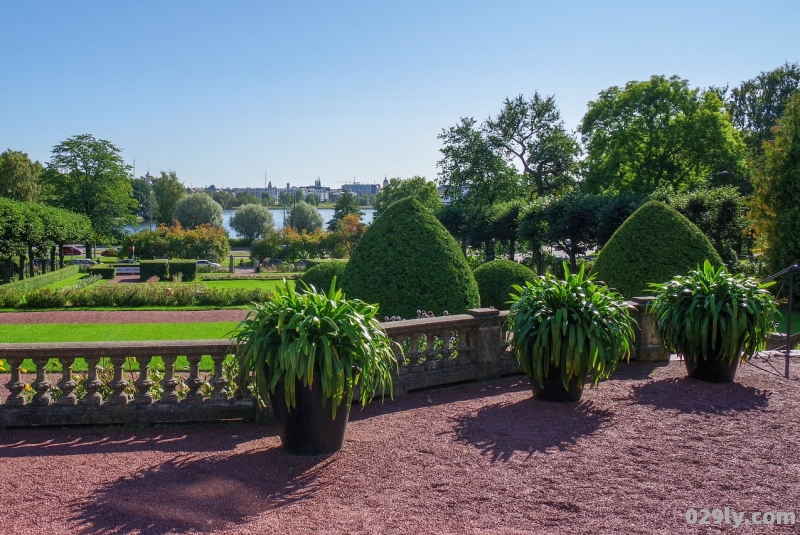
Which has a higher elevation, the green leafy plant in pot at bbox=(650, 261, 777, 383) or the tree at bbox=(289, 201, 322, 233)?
the tree at bbox=(289, 201, 322, 233)

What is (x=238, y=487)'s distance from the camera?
481 cm

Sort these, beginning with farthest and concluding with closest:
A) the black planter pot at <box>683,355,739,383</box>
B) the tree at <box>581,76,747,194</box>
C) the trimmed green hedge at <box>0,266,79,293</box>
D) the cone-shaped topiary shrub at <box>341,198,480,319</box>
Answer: the tree at <box>581,76,747,194</box>, the trimmed green hedge at <box>0,266,79,293</box>, the cone-shaped topiary shrub at <box>341,198,480,319</box>, the black planter pot at <box>683,355,739,383</box>

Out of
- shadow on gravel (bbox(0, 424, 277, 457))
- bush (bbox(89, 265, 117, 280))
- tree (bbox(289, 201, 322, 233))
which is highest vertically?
tree (bbox(289, 201, 322, 233))

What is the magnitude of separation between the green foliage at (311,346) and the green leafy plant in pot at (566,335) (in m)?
1.99

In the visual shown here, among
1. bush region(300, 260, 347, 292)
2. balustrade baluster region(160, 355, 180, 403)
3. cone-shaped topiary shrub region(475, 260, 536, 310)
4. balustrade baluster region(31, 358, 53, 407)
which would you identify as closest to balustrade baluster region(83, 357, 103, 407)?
balustrade baluster region(31, 358, 53, 407)

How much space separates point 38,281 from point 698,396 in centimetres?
3585

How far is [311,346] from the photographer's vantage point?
529cm

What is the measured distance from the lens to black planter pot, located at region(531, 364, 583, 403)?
693cm

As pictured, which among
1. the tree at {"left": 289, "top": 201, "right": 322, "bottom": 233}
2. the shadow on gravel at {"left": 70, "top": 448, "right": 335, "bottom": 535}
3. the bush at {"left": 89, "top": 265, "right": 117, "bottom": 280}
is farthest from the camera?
the tree at {"left": 289, "top": 201, "right": 322, "bottom": 233}

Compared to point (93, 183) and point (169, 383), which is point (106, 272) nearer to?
point (93, 183)

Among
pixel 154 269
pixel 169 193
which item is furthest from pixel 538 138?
pixel 169 193

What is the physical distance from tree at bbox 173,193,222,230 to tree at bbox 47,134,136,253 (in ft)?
82.6

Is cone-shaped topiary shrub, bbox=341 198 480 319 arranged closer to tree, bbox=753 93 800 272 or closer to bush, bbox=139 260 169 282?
tree, bbox=753 93 800 272

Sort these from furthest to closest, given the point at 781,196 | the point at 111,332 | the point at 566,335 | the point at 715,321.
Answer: the point at 781,196 → the point at 111,332 → the point at 715,321 → the point at 566,335
